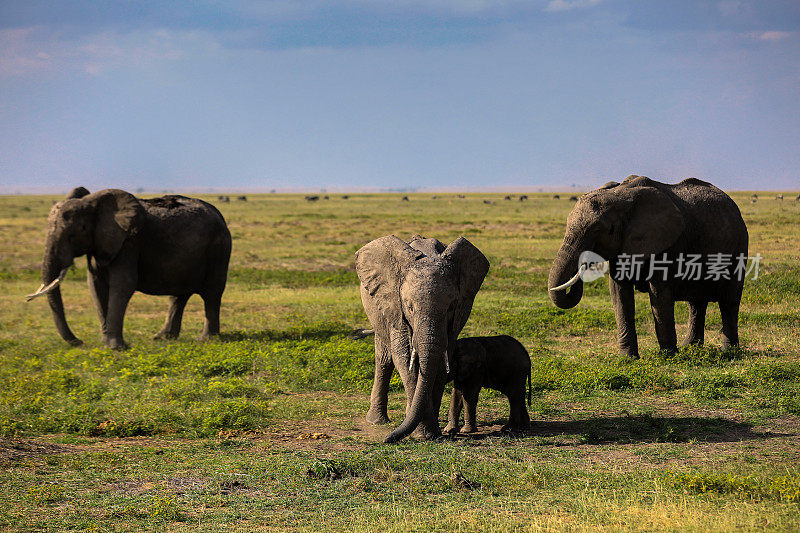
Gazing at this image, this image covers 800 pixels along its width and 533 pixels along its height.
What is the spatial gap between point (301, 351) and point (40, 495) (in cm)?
882

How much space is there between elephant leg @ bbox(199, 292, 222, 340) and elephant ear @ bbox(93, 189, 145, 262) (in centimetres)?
262

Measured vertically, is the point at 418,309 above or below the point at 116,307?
above

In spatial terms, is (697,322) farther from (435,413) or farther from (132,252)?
(132,252)

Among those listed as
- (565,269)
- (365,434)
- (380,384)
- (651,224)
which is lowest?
(365,434)

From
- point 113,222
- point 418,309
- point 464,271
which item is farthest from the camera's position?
point 113,222

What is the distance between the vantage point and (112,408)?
13.8 meters

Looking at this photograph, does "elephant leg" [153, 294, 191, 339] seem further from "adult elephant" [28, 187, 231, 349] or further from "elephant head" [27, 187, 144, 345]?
"elephant head" [27, 187, 144, 345]

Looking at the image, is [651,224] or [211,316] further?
[211,316]

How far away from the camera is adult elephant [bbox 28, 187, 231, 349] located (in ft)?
64.9

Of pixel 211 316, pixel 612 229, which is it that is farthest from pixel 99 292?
pixel 612 229

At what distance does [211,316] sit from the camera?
69.8 feet

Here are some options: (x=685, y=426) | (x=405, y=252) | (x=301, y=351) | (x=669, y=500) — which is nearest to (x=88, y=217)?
(x=301, y=351)

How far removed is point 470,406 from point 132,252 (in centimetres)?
1174

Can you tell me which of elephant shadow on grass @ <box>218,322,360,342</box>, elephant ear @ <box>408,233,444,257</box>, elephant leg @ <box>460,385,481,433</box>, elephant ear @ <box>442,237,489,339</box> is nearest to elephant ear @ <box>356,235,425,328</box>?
elephant ear @ <box>408,233,444,257</box>
